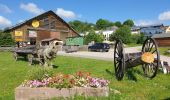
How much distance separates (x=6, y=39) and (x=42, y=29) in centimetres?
1072

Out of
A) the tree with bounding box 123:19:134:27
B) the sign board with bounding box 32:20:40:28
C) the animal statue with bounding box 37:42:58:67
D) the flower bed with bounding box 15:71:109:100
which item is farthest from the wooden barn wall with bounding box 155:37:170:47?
the tree with bounding box 123:19:134:27

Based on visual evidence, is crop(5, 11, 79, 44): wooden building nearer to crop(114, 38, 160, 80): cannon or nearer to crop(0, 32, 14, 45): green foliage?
crop(0, 32, 14, 45): green foliage

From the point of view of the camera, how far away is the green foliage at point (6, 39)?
192 ft

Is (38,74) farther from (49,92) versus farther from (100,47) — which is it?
(100,47)

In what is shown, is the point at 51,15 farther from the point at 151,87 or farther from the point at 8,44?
the point at 151,87

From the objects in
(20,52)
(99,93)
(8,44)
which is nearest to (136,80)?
(99,93)

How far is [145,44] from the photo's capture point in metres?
14.4

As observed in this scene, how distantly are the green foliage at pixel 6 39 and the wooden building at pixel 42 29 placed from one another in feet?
7.49

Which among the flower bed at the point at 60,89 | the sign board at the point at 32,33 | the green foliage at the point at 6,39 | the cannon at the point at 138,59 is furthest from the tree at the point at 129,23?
the flower bed at the point at 60,89

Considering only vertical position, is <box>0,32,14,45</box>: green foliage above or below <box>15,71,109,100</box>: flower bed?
above

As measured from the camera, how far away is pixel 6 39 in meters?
59.2

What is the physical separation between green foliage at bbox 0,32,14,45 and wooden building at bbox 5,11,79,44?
7.49 feet

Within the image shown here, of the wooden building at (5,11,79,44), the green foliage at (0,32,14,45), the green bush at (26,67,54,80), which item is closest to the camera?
the green bush at (26,67,54,80)

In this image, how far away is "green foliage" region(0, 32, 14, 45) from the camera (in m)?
58.4
